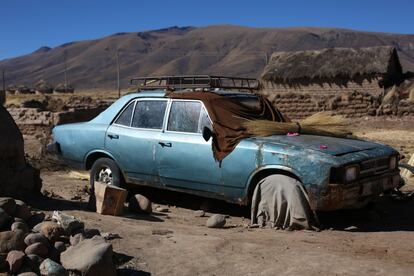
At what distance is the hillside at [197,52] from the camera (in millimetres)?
128625

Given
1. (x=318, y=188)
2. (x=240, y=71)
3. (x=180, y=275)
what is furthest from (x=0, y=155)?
(x=240, y=71)

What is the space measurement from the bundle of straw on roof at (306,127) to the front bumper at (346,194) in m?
0.98

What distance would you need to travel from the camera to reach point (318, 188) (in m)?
5.81

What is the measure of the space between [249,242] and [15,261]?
6.93 ft

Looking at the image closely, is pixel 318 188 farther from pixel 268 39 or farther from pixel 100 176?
pixel 268 39

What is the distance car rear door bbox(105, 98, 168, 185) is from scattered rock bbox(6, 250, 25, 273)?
9.75 ft

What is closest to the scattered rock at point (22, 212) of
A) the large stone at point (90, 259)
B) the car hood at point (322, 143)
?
the large stone at point (90, 259)

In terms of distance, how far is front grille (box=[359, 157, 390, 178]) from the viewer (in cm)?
607

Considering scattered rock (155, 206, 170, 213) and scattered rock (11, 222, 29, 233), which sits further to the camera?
scattered rock (155, 206, 170, 213)

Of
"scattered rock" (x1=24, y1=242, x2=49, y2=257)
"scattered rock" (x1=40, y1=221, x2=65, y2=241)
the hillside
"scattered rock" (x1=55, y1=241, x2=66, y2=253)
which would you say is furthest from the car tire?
the hillside

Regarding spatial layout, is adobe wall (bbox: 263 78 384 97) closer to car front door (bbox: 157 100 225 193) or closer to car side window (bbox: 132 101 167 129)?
car side window (bbox: 132 101 167 129)

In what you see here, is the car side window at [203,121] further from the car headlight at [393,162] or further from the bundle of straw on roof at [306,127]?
the car headlight at [393,162]

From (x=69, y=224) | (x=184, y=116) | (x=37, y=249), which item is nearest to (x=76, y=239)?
(x=69, y=224)

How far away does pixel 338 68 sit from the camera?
2686cm
